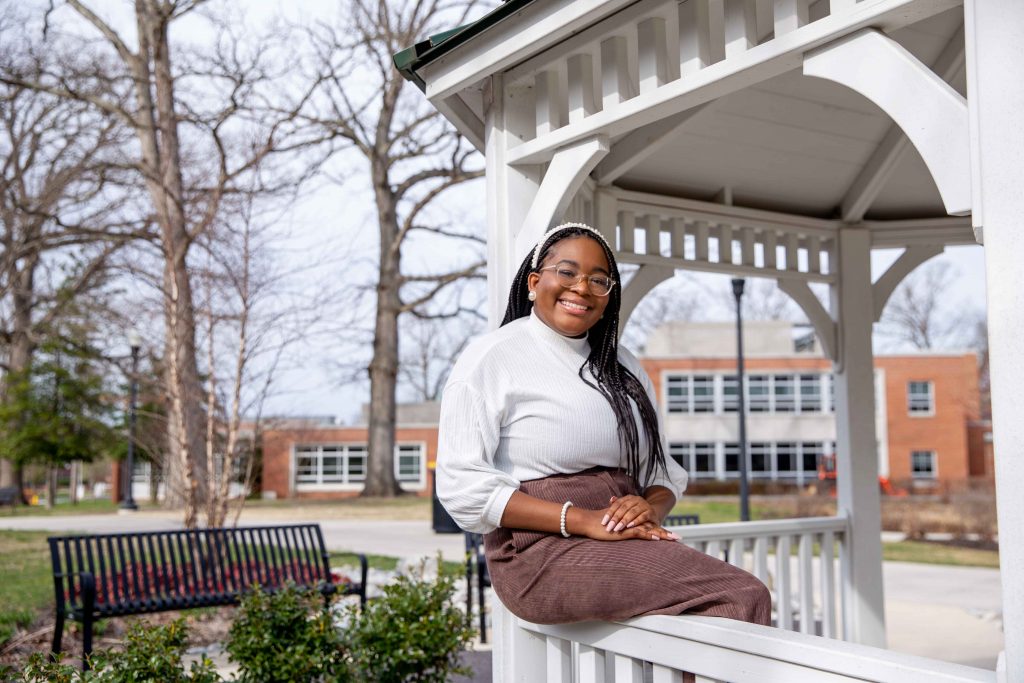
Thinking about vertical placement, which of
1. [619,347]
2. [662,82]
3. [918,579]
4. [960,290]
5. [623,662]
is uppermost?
[960,290]

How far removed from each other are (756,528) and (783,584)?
327mm

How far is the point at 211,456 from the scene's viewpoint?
8.75 m

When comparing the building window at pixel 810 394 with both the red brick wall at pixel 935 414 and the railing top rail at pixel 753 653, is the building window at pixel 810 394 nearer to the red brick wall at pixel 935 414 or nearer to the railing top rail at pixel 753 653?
the red brick wall at pixel 935 414

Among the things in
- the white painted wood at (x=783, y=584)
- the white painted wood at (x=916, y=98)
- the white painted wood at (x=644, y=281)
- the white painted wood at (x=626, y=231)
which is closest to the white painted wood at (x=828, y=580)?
the white painted wood at (x=783, y=584)

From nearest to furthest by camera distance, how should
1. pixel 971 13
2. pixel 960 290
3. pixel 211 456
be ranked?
pixel 971 13, pixel 211 456, pixel 960 290

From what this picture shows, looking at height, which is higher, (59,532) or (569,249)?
(569,249)

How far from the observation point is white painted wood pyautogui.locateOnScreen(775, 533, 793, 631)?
486cm

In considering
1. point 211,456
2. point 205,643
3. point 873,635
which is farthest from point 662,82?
point 211,456

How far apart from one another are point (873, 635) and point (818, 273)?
2.03m

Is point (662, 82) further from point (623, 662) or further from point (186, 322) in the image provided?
point (186, 322)

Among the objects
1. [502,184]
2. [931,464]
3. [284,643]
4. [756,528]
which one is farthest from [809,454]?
[502,184]

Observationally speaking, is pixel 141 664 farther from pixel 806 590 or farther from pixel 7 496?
pixel 7 496

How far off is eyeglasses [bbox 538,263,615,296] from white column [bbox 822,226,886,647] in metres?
3.35

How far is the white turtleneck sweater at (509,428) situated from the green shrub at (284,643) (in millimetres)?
1841
